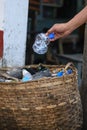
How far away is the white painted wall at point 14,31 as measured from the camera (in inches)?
162

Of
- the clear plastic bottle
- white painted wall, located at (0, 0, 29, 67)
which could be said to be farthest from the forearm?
white painted wall, located at (0, 0, 29, 67)

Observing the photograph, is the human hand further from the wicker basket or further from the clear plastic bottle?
the wicker basket

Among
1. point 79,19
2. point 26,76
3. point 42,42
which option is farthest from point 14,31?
point 79,19

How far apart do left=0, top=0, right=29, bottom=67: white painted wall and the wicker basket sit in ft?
2.91

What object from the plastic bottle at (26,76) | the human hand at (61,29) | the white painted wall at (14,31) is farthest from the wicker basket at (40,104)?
the white painted wall at (14,31)

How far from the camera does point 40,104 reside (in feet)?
10.9

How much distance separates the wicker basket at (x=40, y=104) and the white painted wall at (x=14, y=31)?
887mm

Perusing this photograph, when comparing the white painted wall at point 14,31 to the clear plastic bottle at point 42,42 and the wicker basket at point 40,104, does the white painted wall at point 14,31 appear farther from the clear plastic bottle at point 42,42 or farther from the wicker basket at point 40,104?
the wicker basket at point 40,104

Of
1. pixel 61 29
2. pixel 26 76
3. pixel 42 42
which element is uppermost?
pixel 61 29

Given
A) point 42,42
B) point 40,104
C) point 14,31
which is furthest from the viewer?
point 14,31

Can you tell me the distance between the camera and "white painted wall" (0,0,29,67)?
4117 mm

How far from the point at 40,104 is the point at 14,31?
3.71 feet

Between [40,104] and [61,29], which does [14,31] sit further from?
[40,104]

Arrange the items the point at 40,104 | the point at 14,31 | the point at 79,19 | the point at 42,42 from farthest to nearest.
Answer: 1. the point at 14,31
2. the point at 42,42
3. the point at 79,19
4. the point at 40,104
